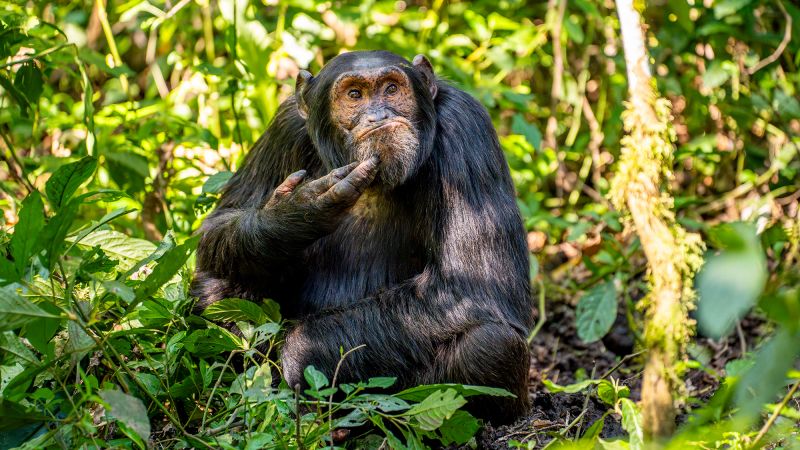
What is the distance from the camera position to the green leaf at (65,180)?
427 centimetres

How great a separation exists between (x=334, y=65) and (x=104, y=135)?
2.32 meters

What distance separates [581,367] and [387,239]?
7.99 feet

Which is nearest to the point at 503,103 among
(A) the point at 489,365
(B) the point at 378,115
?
(B) the point at 378,115

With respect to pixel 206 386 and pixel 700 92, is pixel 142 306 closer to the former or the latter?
pixel 206 386

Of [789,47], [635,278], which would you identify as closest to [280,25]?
[635,278]

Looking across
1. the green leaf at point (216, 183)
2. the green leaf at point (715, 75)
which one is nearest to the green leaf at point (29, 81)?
the green leaf at point (216, 183)

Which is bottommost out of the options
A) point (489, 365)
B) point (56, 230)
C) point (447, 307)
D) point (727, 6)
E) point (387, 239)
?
point (489, 365)

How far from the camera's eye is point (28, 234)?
375 centimetres

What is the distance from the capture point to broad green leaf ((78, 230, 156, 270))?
5180mm

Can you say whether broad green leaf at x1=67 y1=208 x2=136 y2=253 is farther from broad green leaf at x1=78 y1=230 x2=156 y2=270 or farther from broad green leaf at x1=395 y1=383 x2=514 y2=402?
broad green leaf at x1=395 y1=383 x2=514 y2=402

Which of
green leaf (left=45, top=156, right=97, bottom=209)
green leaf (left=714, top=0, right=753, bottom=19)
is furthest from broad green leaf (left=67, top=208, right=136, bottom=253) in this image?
green leaf (left=714, top=0, right=753, bottom=19)

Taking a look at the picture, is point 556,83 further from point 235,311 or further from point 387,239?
point 235,311

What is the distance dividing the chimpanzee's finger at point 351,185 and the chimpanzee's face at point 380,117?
272 mm

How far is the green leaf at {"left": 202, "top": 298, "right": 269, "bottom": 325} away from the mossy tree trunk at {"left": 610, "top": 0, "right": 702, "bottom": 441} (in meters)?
1.89
